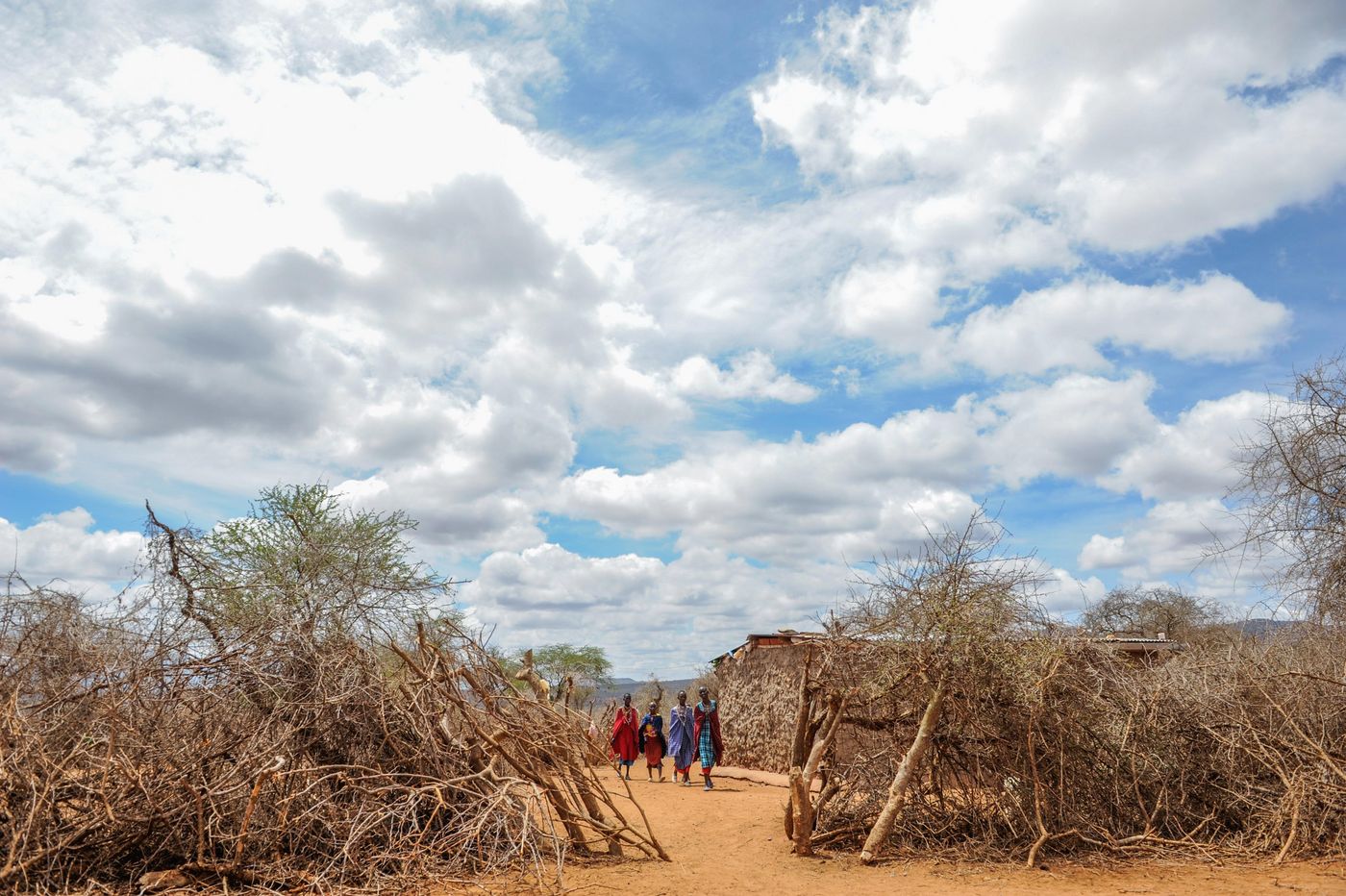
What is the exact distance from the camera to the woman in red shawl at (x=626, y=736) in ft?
59.2

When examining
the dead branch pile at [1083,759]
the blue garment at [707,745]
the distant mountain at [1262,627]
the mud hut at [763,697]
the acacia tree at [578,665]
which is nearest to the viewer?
the dead branch pile at [1083,759]

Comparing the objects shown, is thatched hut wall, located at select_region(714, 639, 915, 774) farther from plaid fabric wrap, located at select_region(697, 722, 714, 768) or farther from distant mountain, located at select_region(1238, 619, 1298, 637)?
distant mountain, located at select_region(1238, 619, 1298, 637)

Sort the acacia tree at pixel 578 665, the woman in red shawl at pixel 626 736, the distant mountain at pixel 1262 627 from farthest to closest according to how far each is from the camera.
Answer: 1. the acacia tree at pixel 578 665
2. the woman in red shawl at pixel 626 736
3. the distant mountain at pixel 1262 627

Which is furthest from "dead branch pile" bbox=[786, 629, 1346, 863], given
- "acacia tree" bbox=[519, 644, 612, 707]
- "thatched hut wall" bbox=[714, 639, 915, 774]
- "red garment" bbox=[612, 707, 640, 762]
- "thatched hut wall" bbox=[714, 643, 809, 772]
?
"acacia tree" bbox=[519, 644, 612, 707]

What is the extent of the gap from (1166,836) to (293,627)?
8.85 meters

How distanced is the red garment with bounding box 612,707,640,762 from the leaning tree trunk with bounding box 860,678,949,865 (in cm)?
984

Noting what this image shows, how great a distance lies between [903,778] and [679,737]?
28.7 feet

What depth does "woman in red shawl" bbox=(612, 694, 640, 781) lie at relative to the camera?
18.0m

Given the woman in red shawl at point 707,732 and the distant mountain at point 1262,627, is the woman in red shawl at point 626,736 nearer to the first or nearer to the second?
the woman in red shawl at point 707,732

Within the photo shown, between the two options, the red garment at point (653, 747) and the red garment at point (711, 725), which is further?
the red garment at point (653, 747)

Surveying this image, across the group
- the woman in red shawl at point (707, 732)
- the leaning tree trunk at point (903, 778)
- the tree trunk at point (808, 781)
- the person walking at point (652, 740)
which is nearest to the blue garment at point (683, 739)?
the woman in red shawl at point (707, 732)

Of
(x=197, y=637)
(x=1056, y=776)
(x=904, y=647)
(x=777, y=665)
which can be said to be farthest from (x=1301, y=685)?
(x=197, y=637)

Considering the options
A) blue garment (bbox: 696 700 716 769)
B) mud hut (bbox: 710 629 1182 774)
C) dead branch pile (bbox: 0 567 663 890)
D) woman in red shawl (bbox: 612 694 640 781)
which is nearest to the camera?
dead branch pile (bbox: 0 567 663 890)

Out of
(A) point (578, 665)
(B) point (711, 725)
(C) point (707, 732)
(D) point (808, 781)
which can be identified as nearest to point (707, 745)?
(C) point (707, 732)
